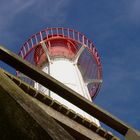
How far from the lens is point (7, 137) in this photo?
129 cm

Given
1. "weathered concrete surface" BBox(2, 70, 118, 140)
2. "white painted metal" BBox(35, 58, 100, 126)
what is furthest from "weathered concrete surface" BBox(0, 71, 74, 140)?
"white painted metal" BBox(35, 58, 100, 126)

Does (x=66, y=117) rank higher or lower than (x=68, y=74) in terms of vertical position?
lower

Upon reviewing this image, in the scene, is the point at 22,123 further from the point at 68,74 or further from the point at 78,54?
the point at 78,54

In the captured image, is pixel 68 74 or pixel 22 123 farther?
pixel 68 74

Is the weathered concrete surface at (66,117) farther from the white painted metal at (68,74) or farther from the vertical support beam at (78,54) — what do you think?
the vertical support beam at (78,54)

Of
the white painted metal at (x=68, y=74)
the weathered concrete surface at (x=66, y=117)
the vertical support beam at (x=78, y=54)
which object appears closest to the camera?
the weathered concrete surface at (x=66, y=117)

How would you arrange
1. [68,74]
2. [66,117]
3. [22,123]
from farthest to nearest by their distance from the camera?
[68,74]
[66,117]
[22,123]

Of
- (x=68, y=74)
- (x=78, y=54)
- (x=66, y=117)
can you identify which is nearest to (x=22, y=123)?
(x=66, y=117)

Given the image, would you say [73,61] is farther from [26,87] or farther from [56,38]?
[26,87]

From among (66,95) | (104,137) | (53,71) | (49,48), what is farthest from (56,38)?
(66,95)

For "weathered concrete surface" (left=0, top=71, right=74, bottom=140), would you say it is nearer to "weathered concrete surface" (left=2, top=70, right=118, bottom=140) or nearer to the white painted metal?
"weathered concrete surface" (left=2, top=70, right=118, bottom=140)

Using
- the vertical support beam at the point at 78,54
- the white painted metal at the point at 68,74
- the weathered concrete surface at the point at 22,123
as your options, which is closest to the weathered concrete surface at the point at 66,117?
the weathered concrete surface at the point at 22,123

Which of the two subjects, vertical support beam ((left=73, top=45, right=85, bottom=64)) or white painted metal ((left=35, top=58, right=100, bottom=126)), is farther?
vertical support beam ((left=73, top=45, right=85, bottom=64))

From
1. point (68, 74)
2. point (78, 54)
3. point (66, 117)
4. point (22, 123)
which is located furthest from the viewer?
point (78, 54)
